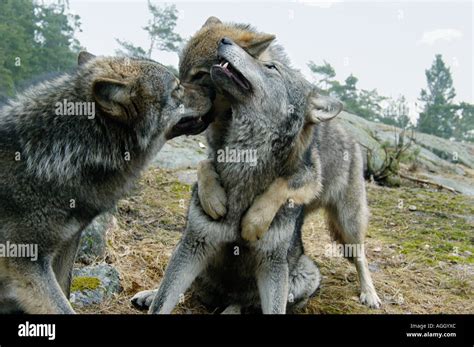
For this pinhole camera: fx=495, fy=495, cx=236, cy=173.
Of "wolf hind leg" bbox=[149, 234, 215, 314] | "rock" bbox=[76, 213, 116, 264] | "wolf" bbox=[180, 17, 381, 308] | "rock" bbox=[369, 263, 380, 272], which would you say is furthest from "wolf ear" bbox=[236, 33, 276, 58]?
"rock" bbox=[369, 263, 380, 272]

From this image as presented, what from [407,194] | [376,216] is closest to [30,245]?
[376,216]

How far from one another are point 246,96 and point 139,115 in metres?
0.78

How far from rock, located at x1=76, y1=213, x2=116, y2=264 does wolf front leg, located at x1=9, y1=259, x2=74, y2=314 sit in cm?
145

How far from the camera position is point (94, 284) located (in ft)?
13.5

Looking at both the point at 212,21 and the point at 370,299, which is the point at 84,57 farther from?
the point at 370,299

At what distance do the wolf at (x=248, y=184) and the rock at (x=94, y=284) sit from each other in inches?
25.6

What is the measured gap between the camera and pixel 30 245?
3.19m

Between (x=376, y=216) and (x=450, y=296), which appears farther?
(x=376, y=216)

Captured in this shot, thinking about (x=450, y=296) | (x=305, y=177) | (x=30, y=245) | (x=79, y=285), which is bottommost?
(x=450, y=296)

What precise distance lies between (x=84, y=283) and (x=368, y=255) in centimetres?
361

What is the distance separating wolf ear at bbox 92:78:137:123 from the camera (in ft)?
10.5

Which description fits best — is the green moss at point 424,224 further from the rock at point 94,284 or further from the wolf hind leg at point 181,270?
the rock at point 94,284

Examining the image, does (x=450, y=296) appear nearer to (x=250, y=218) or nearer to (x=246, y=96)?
(x=250, y=218)

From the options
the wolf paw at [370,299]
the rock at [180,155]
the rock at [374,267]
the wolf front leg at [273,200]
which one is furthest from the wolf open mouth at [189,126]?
the rock at [180,155]
